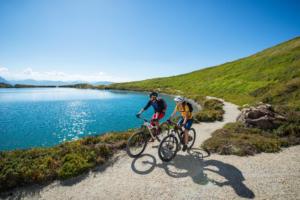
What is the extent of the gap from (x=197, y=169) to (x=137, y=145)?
348 cm

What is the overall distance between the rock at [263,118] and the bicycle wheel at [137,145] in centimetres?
1080

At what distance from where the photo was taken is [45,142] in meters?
17.2

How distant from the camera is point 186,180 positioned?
714 cm

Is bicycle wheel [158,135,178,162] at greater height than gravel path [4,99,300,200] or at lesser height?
greater

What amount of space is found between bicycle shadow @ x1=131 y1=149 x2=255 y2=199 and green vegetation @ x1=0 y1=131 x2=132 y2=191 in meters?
2.28

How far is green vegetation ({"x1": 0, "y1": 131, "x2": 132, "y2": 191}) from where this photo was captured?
7379 mm

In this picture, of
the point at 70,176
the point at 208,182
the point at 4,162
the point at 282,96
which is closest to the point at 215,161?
the point at 208,182

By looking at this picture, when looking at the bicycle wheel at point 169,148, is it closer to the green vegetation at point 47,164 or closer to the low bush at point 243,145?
the low bush at point 243,145

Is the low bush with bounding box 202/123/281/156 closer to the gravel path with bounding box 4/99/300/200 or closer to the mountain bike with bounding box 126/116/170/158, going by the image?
the gravel path with bounding box 4/99/300/200

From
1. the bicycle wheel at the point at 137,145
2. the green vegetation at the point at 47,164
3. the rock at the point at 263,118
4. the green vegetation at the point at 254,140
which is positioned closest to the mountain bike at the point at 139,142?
the bicycle wheel at the point at 137,145

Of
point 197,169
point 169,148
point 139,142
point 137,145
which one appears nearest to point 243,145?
point 197,169

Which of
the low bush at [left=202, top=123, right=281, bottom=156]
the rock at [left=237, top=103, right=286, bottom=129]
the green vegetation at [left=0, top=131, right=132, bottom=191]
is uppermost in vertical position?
the rock at [left=237, top=103, right=286, bottom=129]

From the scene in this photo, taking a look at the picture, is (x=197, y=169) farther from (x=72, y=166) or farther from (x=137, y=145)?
(x=72, y=166)

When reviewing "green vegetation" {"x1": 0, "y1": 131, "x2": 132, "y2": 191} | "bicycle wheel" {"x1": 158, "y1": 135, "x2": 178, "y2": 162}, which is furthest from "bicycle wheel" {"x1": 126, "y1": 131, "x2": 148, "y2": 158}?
"green vegetation" {"x1": 0, "y1": 131, "x2": 132, "y2": 191}
